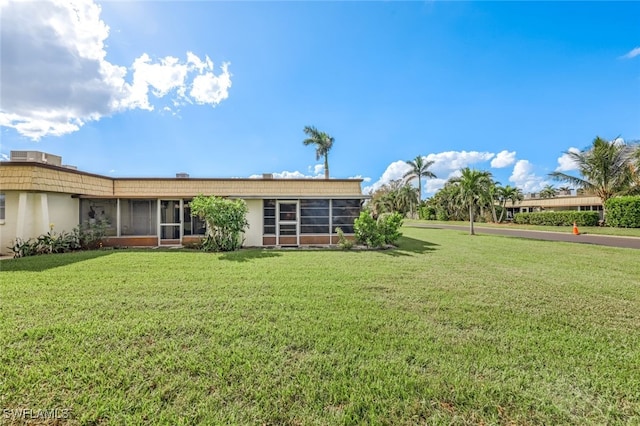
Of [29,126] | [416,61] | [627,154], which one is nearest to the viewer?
[29,126]

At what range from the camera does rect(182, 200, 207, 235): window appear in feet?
44.4

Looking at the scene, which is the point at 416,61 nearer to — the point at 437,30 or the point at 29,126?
the point at 437,30

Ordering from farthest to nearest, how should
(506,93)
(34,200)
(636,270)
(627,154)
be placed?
(627,154), (506,93), (34,200), (636,270)

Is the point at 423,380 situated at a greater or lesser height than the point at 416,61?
lesser

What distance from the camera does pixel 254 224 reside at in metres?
13.4

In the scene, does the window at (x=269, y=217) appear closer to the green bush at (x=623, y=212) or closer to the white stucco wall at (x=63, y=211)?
the white stucco wall at (x=63, y=211)

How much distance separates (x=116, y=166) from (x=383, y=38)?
17397 mm

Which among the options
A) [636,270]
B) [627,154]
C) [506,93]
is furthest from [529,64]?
[627,154]

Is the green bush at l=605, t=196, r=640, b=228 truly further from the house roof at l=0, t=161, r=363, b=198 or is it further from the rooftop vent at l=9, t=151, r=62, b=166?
the rooftop vent at l=9, t=151, r=62, b=166

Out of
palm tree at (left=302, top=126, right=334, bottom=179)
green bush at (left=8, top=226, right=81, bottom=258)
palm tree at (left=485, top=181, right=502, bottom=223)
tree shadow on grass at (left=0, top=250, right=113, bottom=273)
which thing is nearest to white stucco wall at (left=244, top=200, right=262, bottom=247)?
tree shadow on grass at (left=0, top=250, right=113, bottom=273)

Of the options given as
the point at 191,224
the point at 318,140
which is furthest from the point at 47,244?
the point at 318,140

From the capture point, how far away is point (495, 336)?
12.3 ft

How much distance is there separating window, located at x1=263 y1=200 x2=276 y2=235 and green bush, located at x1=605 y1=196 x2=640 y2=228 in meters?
26.7

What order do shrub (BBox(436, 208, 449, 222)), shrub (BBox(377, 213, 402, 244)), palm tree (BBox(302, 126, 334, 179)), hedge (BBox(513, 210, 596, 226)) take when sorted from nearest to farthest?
shrub (BBox(377, 213, 402, 244))
hedge (BBox(513, 210, 596, 226))
palm tree (BBox(302, 126, 334, 179))
shrub (BBox(436, 208, 449, 222))
